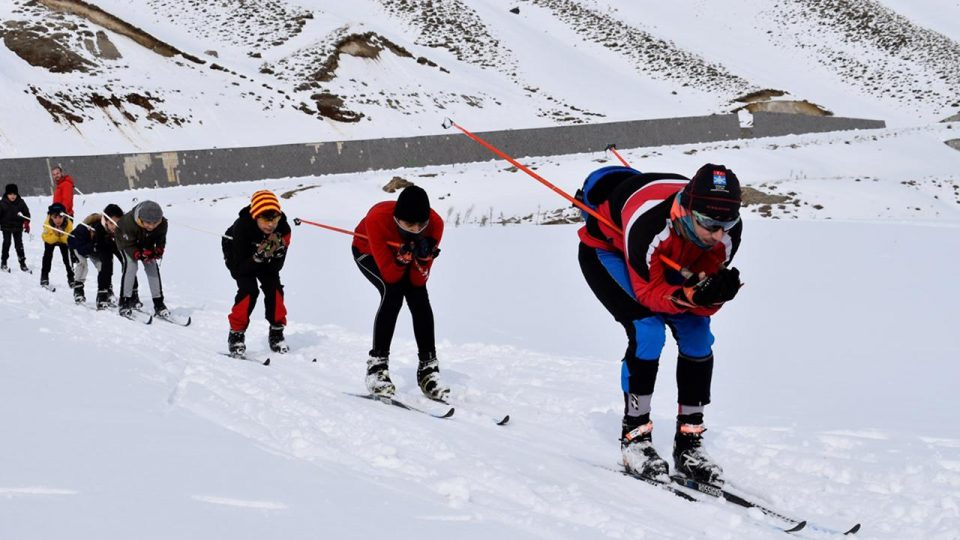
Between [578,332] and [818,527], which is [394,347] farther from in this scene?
[818,527]

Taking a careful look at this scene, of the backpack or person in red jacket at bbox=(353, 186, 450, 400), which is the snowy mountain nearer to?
person in red jacket at bbox=(353, 186, 450, 400)

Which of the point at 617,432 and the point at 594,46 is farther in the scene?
the point at 594,46

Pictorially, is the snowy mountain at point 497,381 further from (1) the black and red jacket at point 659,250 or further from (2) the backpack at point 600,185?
(2) the backpack at point 600,185

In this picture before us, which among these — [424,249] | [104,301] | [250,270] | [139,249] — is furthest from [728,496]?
[104,301]

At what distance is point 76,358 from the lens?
17.7ft

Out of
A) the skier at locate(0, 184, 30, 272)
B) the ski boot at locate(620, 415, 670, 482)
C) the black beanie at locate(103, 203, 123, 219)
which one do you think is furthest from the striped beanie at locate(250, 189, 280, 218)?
the skier at locate(0, 184, 30, 272)

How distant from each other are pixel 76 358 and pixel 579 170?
15803 millimetres

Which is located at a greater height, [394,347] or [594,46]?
[594,46]

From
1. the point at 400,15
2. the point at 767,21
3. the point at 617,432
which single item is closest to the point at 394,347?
the point at 617,432

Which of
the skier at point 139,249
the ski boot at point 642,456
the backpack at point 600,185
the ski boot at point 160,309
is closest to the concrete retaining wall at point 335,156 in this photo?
the skier at point 139,249

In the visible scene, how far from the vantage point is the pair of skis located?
364 cm

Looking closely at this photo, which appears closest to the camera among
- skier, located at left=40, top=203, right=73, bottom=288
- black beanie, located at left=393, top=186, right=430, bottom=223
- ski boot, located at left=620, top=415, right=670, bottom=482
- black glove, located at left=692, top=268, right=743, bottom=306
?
black glove, located at left=692, top=268, right=743, bottom=306

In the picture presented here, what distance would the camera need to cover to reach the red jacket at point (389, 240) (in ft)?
18.9

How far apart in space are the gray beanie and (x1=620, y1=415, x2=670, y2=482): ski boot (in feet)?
20.0
